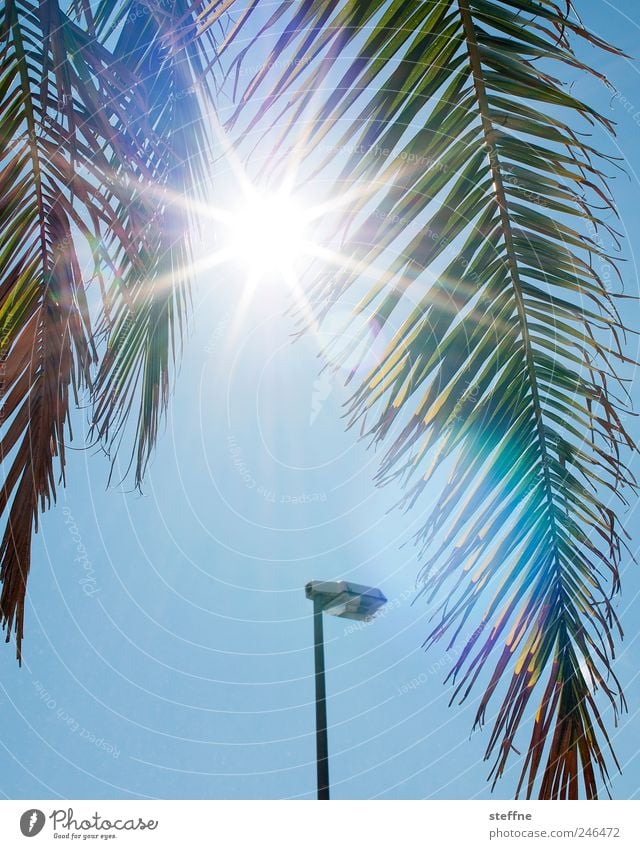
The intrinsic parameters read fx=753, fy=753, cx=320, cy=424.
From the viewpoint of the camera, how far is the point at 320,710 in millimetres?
3973

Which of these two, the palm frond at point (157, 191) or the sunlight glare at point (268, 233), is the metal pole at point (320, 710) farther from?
the palm frond at point (157, 191)

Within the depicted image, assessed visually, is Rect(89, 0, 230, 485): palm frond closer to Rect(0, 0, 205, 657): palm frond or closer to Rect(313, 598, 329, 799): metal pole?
Rect(0, 0, 205, 657): palm frond

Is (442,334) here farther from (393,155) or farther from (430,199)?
(393,155)

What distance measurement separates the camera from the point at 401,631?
3.30 m

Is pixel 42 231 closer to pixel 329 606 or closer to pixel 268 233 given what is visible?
pixel 268 233

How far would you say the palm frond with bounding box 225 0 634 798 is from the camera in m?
1.48

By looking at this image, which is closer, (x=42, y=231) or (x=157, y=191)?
Answer: (x=42, y=231)

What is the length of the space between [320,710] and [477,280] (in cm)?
→ 300

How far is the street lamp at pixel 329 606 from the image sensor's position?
397 cm

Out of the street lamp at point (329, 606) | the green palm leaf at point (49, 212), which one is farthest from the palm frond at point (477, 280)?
the street lamp at point (329, 606)

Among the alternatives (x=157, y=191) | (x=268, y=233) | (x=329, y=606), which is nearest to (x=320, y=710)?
(x=329, y=606)
